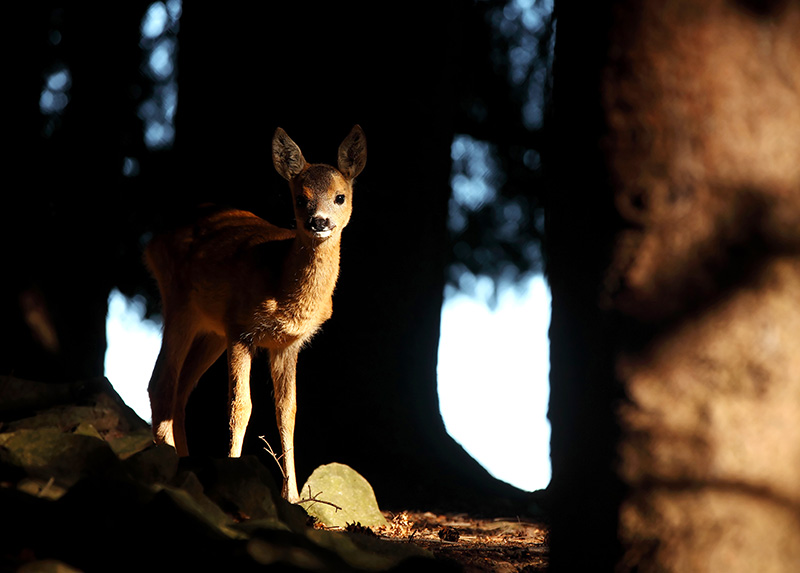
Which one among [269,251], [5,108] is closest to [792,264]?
[269,251]

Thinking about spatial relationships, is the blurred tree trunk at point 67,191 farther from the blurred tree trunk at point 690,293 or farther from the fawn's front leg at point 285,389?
the blurred tree trunk at point 690,293

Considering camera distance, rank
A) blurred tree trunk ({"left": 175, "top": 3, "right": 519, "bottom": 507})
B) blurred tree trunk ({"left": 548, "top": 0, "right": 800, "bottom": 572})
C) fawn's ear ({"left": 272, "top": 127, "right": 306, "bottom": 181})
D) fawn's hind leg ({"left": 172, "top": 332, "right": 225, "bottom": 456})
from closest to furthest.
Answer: blurred tree trunk ({"left": 548, "top": 0, "right": 800, "bottom": 572})
fawn's ear ({"left": 272, "top": 127, "right": 306, "bottom": 181})
fawn's hind leg ({"left": 172, "top": 332, "right": 225, "bottom": 456})
blurred tree trunk ({"left": 175, "top": 3, "right": 519, "bottom": 507})

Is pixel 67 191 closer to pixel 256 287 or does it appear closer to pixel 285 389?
pixel 256 287

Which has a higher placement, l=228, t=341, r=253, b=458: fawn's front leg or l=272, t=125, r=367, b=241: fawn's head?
l=272, t=125, r=367, b=241: fawn's head

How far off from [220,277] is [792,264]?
4480 mm

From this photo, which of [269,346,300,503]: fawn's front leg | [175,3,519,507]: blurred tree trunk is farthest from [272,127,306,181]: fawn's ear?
[269,346,300,503]: fawn's front leg

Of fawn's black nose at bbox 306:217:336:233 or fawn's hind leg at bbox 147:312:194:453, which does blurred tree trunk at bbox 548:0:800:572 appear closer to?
fawn's black nose at bbox 306:217:336:233

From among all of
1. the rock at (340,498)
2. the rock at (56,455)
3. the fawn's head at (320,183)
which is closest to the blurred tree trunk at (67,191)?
the fawn's head at (320,183)

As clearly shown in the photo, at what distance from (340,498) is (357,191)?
2.86m

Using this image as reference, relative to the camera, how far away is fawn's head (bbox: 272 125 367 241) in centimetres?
609

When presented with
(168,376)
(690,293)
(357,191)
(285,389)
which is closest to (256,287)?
(285,389)

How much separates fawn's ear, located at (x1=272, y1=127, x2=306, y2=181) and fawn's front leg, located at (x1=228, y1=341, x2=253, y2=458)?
52.6 inches

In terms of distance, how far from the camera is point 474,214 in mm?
10523

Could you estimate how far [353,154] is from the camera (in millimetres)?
6543
